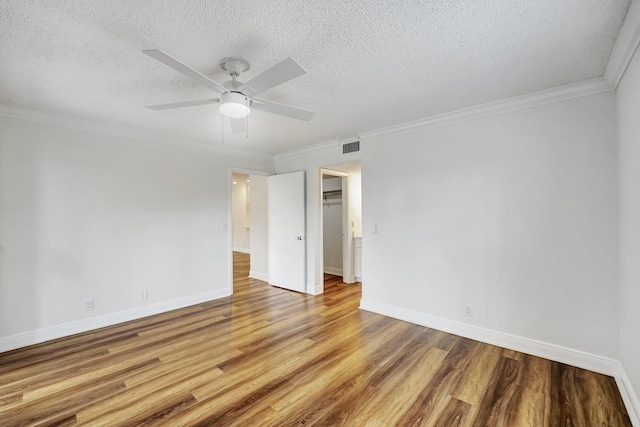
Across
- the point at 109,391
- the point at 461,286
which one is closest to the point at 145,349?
the point at 109,391

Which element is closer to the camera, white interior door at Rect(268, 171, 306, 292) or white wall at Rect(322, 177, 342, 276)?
white interior door at Rect(268, 171, 306, 292)

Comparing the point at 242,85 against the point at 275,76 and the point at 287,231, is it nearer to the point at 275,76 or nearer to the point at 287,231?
the point at 275,76

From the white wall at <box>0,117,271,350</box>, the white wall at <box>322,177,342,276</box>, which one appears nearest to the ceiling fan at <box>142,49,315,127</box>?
the white wall at <box>0,117,271,350</box>

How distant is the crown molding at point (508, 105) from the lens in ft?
7.59

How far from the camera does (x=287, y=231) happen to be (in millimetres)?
4820

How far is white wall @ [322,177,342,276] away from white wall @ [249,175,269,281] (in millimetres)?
1287

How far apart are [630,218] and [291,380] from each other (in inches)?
107

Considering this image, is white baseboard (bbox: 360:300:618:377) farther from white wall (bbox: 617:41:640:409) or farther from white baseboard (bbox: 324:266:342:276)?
white baseboard (bbox: 324:266:342:276)

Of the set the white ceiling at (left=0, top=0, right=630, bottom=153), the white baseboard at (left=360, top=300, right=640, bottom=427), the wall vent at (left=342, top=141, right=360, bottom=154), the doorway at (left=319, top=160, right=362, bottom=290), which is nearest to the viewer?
the white ceiling at (left=0, top=0, right=630, bottom=153)

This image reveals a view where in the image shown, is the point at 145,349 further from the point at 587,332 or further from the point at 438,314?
the point at 587,332

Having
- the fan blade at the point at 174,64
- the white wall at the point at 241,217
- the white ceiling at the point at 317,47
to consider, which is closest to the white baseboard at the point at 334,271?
the white ceiling at the point at 317,47

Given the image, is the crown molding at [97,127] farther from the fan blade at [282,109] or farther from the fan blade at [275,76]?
the fan blade at [275,76]

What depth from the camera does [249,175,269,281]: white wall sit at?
5.56 metres

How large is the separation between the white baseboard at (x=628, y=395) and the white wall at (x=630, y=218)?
1.6 inches
